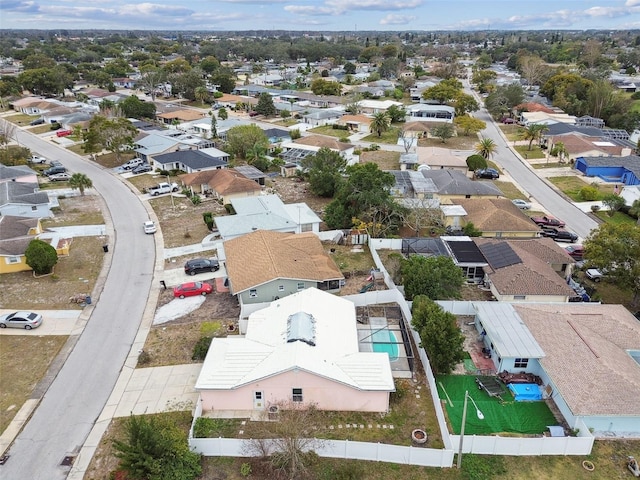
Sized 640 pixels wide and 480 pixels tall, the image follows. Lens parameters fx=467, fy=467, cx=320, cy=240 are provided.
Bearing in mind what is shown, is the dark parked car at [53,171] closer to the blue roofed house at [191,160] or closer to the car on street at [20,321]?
the blue roofed house at [191,160]

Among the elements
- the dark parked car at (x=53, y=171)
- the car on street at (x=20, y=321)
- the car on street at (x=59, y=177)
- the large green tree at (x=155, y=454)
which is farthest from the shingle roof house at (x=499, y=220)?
the dark parked car at (x=53, y=171)

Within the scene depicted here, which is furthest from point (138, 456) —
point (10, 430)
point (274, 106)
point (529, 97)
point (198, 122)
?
point (529, 97)

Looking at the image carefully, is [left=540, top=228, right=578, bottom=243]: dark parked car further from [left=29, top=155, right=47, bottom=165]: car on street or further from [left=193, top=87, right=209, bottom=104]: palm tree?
[left=193, top=87, right=209, bottom=104]: palm tree

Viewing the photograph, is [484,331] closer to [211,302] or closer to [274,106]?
[211,302]

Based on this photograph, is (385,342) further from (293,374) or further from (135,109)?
(135,109)

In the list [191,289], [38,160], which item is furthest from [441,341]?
[38,160]
